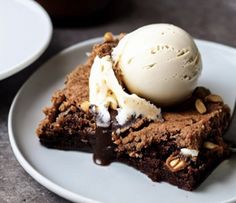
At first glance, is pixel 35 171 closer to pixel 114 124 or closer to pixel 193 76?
pixel 114 124

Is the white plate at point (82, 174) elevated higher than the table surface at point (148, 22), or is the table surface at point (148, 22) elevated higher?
the white plate at point (82, 174)

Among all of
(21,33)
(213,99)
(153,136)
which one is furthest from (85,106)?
(21,33)

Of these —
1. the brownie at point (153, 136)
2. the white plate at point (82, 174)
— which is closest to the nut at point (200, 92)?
the brownie at point (153, 136)

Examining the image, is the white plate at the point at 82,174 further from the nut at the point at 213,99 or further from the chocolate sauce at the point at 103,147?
the nut at the point at 213,99

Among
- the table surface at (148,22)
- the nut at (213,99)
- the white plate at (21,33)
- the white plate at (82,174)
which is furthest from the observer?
the table surface at (148,22)

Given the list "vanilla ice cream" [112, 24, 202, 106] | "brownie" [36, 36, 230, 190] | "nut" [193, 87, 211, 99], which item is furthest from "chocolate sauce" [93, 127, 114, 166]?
"nut" [193, 87, 211, 99]

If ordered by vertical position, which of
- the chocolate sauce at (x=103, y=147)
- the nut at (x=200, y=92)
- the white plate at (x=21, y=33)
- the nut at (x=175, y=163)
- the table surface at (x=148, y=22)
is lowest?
the table surface at (x=148, y=22)

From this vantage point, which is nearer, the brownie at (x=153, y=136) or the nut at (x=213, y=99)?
the brownie at (x=153, y=136)

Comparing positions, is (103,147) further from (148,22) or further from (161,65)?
(148,22)

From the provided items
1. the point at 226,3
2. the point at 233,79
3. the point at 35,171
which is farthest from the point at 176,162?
the point at 226,3
